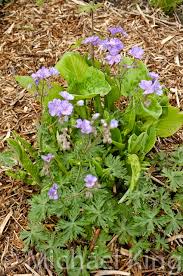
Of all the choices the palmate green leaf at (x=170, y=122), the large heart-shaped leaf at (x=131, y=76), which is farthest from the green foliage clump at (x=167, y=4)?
the palmate green leaf at (x=170, y=122)

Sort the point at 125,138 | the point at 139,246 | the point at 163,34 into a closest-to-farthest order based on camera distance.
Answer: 1. the point at 139,246
2. the point at 125,138
3. the point at 163,34

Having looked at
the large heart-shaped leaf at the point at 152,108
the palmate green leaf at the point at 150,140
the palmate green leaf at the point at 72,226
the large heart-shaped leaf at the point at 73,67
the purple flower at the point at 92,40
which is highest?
the purple flower at the point at 92,40

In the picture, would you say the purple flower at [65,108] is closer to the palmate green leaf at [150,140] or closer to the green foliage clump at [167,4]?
the palmate green leaf at [150,140]

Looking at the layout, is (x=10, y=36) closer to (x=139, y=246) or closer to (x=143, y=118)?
(x=143, y=118)

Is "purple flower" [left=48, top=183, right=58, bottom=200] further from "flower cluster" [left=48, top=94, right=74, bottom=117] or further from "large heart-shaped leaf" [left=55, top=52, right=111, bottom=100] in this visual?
"large heart-shaped leaf" [left=55, top=52, right=111, bottom=100]

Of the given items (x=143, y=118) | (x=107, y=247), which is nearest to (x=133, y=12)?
(x=143, y=118)

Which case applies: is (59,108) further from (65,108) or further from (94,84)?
(94,84)

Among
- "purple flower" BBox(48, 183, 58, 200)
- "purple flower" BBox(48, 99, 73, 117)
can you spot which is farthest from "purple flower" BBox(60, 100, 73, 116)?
"purple flower" BBox(48, 183, 58, 200)
